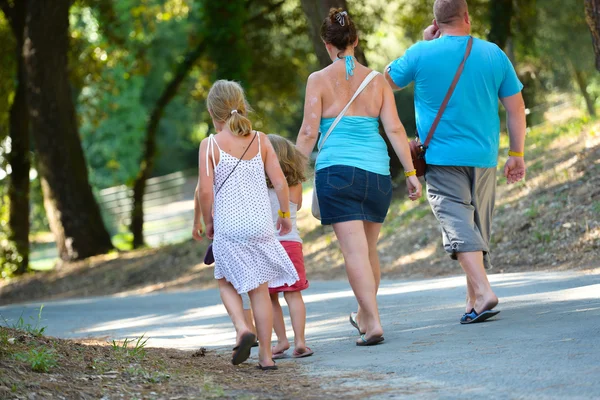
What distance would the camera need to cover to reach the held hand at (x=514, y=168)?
6.85 metres

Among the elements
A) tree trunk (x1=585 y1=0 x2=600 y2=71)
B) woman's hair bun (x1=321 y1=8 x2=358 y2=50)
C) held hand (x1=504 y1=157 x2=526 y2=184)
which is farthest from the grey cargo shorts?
tree trunk (x1=585 y1=0 x2=600 y2=71)

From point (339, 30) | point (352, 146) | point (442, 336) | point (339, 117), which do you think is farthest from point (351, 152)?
point (442, 336)

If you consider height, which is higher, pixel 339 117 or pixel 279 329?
pixel 339 117

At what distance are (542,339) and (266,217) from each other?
1819mm

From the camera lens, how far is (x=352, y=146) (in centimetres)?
647

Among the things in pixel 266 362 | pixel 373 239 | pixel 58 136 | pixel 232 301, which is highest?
pixel 58 136

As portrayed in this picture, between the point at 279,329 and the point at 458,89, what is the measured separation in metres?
2.04

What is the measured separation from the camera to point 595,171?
1225 cm

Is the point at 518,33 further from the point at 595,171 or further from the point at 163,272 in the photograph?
the point at 595,171

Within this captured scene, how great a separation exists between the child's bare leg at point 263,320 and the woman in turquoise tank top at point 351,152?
0.71 meters

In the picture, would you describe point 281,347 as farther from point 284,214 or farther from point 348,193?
point 348,193

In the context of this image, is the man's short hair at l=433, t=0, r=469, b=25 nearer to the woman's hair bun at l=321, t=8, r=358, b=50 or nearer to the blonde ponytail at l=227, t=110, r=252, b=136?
the woman's hair bun at l=321, t=8, r=358, b=50

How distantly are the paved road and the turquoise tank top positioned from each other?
1217 mm

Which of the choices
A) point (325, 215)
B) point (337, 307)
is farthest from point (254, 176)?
point (337, 307)
